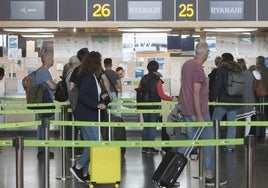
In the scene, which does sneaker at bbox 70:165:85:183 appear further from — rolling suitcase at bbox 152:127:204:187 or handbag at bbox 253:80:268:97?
handbag at bbox 253:80:268:97

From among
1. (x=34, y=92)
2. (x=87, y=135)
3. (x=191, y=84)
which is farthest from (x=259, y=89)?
(x=87, y=135)

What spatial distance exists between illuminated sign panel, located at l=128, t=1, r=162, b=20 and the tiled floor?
2363mm

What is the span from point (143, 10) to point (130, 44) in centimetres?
208

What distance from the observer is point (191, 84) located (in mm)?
7887

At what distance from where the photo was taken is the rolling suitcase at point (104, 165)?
752 cm

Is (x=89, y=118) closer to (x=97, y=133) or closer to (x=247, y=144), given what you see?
(x=97, y=133)

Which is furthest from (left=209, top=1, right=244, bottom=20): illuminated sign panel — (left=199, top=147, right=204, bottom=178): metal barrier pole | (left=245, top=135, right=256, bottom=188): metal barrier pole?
(left=245, top=135, right=256, bottom=188): metal barrier pole

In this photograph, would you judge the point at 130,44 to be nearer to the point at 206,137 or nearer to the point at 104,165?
the point at 206,137

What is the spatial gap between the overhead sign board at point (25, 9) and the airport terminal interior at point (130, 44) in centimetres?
2

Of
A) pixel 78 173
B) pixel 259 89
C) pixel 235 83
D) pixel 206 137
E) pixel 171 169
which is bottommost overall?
pixel 78 173

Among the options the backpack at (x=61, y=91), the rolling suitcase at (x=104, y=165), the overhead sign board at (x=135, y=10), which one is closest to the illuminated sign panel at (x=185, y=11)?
the overhead sign board at (x=135, y=10)

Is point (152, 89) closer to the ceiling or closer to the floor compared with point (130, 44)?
closer to the floor

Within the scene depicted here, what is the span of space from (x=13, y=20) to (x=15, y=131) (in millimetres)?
3165

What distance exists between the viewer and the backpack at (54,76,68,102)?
10500 mm
